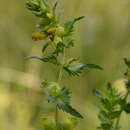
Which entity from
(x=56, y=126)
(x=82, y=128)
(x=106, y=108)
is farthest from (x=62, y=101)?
(x=82, y=128)

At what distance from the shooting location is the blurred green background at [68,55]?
158 inches

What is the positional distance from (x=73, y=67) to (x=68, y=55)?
121 inches

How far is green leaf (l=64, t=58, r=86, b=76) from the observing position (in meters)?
1.28

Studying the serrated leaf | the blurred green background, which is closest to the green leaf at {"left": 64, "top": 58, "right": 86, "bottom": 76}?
the serrated leaf

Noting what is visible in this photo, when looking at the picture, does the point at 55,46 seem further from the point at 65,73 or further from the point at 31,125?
the point at 31,125

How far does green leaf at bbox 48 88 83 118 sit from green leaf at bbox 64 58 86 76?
5cm

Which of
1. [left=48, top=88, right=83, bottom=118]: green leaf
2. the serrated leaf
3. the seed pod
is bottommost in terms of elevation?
[left=48, top=88, right=83, bottom=118]: green leaf

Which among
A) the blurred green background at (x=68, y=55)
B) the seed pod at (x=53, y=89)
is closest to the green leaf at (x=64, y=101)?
the seed pod at (x=53, y=89)

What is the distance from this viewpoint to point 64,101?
125cm

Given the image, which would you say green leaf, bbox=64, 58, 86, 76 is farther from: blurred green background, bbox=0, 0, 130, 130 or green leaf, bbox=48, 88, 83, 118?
blurred green background, bbox=0, 0, 130, 130

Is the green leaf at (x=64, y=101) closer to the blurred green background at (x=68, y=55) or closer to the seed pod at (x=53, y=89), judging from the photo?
the seed pod at (x=53, y=89)

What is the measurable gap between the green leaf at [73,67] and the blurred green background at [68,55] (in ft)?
7.90

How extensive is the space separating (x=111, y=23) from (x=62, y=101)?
11.7ft

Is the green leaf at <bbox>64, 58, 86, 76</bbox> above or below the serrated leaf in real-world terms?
below
